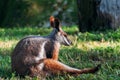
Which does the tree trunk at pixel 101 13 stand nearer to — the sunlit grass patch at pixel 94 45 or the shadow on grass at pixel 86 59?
the sunlit grass patch at pixel 94 45

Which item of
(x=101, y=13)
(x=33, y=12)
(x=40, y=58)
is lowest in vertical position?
(x=33, y=12)

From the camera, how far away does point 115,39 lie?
33.7 feet

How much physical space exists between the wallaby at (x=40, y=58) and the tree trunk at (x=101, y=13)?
4.12 m

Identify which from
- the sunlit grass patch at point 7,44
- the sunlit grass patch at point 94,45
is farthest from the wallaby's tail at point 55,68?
the sunlit grass patch at point 7,44

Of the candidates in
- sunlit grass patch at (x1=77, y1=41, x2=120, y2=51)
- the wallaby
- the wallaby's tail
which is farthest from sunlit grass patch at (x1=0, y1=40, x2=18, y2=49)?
the wallaby's tail

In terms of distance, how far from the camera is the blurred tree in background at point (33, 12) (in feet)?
66.1

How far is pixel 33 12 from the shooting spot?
20.4 meters

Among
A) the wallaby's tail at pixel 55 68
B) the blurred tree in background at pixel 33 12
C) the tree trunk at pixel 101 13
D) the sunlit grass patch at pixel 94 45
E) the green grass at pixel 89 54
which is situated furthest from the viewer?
the blurred tree in background at pixel 33 12

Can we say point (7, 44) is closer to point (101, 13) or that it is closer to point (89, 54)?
point (89, 54)

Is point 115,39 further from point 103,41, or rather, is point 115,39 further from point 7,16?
point 7,16

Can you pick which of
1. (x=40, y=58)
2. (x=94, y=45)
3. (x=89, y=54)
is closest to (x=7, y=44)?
(x=94, y=45)

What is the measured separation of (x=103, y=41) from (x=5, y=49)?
6.14ft

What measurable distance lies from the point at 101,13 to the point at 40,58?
15.0 feet

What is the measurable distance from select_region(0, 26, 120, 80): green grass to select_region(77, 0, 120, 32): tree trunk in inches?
11.9
